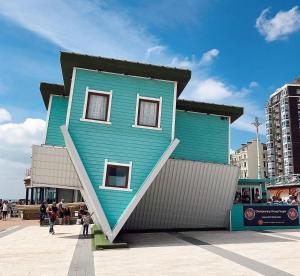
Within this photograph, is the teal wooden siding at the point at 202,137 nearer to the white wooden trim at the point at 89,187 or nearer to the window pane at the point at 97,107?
the window pane at the point at 97,107

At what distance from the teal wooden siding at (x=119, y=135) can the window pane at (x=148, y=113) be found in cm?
35

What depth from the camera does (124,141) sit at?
1623 cm

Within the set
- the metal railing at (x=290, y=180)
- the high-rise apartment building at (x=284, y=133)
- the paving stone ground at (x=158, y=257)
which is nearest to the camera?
the paving stone ground at (x=158, y=257)

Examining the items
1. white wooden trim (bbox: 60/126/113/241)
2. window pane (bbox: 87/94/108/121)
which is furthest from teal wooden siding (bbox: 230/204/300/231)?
window pane (bbox: 87/94/108/121)

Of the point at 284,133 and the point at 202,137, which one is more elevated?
the point at 284,133

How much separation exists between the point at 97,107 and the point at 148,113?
2.48 metres

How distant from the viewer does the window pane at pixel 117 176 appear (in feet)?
51.3

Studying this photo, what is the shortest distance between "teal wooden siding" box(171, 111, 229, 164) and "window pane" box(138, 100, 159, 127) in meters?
4.34

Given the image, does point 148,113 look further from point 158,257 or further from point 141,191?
point 158,257

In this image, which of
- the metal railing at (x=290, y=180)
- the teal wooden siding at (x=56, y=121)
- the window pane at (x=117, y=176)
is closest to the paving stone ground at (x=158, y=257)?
the window pane at (x=117, y=176)

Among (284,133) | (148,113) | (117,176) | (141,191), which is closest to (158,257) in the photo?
(141,191)

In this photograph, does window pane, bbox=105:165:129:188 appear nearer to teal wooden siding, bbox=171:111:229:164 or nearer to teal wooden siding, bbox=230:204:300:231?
teal wooden siding, bbox=171:111:229:164

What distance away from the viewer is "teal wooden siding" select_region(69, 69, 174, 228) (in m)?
15.5

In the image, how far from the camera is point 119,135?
1627cm
